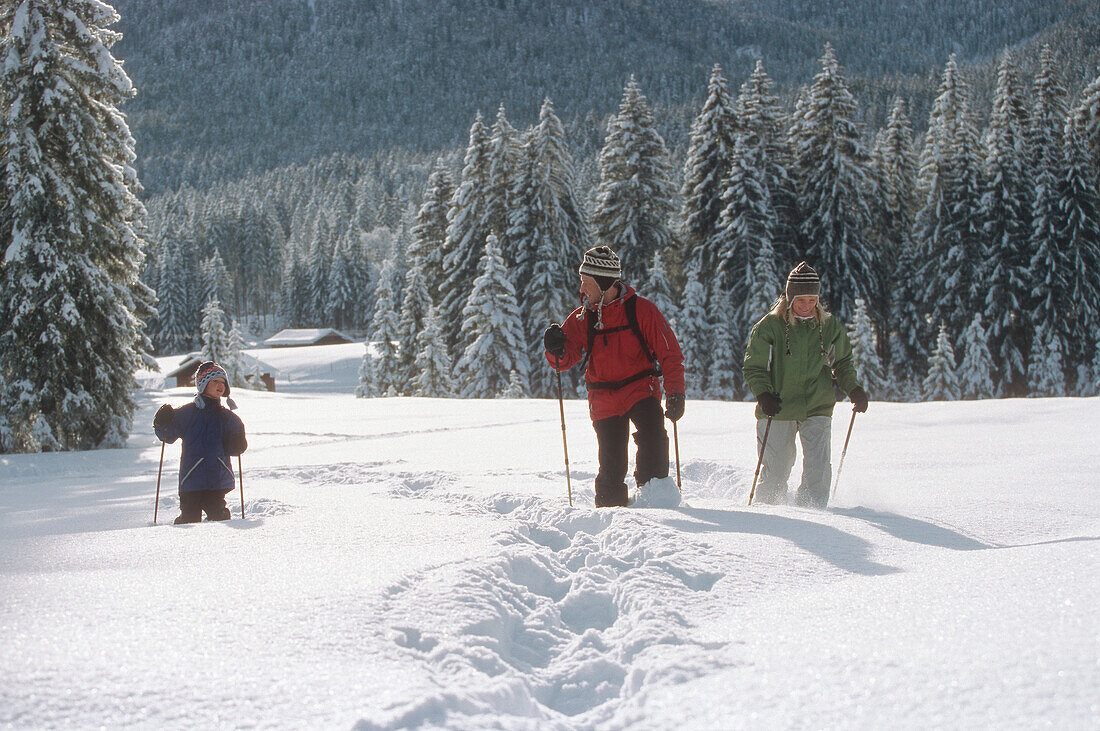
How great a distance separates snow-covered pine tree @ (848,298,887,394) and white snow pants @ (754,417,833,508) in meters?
24.1

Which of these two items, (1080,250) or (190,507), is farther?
(1080,250)

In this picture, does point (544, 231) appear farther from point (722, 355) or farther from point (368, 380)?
point (368, 380)

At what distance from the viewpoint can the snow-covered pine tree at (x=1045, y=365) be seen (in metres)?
29.1

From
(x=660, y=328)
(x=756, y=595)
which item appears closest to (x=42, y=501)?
(x=660, y=328)

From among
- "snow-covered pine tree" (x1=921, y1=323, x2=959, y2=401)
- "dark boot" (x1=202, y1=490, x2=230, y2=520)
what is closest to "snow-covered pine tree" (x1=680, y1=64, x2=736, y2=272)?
"snow-covered pine tree" (x1=921, y1=323, x2=959, y2=401)

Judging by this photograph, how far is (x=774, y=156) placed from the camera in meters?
32.2

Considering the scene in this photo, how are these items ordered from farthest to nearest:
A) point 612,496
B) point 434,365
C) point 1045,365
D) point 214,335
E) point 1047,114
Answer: point 214,335
point 1047,114
point 434,365
point 1045,365
point 612,496

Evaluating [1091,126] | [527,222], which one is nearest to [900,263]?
[1091,126]

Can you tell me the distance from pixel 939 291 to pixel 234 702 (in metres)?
35.5

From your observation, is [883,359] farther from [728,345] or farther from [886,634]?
[886,634]

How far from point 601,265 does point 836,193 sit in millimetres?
28335

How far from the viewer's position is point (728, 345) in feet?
96.2

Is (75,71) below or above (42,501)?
above

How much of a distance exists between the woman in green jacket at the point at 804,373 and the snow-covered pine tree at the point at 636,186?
2610 centimetres
